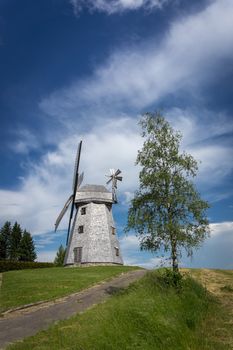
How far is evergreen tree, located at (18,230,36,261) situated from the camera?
244ft

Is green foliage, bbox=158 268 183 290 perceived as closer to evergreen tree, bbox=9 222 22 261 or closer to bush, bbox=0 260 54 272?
bush, bbox=0 260 54 272

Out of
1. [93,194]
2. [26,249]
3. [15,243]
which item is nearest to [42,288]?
[93,194]

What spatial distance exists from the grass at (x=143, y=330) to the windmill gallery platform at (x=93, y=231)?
90.5 ft

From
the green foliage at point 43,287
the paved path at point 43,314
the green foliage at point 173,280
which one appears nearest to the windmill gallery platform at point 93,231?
the green foliage at point 43,287

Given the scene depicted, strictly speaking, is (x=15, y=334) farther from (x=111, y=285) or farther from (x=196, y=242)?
(x=111, y=285)

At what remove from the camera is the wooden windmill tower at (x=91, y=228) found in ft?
140

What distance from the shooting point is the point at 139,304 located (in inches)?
483

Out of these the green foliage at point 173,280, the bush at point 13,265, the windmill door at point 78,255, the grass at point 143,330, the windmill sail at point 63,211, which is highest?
the windmill sail at point 63,211

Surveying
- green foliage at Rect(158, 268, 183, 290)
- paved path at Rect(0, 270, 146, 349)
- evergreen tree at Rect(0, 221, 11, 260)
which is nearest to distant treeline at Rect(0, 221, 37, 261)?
evergreen tree at Rect(0, 221, 11, 260)

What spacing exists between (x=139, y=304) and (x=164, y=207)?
9066mm

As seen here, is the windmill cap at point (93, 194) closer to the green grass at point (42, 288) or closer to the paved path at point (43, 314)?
the green grass at point (42, 288)

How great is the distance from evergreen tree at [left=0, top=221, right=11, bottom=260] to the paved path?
5504cm

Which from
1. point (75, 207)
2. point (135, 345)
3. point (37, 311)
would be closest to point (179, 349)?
point (135, 345)

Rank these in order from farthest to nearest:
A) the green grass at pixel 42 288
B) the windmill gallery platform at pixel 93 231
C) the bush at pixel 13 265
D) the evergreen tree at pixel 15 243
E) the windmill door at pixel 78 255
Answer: the evergreen tree at pixel 15 243 < the bush at pixel 13 265 < the windmill door at pixel 78 255 < the windmill gallery platform at pixel 93 231 < the green grass at pixel 42 288
